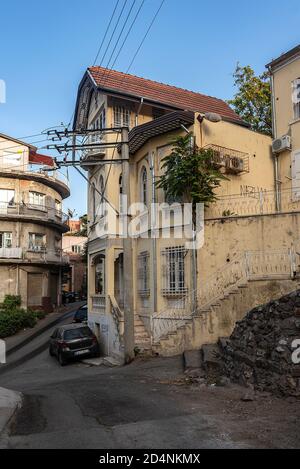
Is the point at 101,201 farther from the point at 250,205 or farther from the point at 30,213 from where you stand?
the point at 30,213

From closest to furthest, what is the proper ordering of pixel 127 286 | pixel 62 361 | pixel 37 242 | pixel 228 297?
Answer: pixel 228 297
pixel 127 286
pixel 62 361
pixel 37 242

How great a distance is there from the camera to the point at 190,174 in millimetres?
16688

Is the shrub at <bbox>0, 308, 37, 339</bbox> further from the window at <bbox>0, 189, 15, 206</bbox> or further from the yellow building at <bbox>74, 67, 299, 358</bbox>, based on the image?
the window at <bbox>0, 189, 15, 206</bbox>

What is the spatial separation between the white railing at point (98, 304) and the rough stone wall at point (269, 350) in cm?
1045

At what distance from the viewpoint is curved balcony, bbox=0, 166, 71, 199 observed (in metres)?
36.5

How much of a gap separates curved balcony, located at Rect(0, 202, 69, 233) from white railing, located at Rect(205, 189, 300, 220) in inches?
853

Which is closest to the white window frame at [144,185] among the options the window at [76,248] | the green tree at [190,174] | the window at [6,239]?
the green tree at [190,174]

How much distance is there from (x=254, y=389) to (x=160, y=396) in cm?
212

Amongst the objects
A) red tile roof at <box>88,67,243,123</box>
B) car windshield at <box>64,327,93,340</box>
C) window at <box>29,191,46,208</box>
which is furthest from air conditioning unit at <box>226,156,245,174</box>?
window at <box>29,191,46,208</box>

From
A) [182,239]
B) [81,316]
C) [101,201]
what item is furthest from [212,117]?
[81,316]

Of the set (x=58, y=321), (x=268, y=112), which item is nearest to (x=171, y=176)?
(x=268, y=112)

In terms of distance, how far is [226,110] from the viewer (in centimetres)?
2589

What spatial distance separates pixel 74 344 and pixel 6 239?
1874 centimetres
